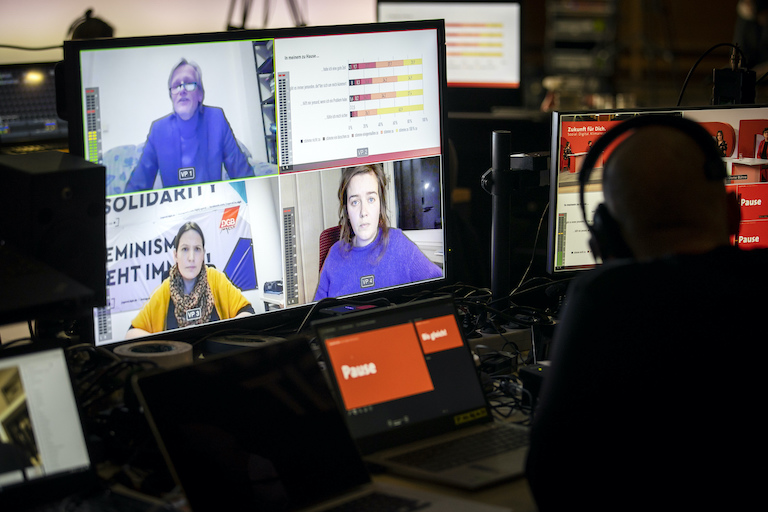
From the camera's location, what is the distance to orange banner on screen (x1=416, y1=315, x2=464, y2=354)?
125 centimetres

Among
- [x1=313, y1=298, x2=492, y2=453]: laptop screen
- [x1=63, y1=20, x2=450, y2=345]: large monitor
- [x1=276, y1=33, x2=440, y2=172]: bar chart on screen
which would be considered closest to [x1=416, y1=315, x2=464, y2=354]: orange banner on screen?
[x1=313, y1=298, x2=492, y2=453]: laptop screen

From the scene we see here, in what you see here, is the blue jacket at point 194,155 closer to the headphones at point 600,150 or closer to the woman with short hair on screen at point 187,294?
the woman with short hair on screen at point 187,294

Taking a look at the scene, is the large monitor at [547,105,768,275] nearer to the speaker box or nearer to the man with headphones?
the man with headphones

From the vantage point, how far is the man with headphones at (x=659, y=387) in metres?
0.88

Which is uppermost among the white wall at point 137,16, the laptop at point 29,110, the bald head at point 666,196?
the white wall at point 137,16

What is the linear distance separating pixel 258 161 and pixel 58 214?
0.39 meters

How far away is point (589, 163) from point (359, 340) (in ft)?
1.50

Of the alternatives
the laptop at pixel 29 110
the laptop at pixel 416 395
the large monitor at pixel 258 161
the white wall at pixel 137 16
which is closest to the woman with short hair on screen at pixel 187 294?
the large monitor at pixel 258 161

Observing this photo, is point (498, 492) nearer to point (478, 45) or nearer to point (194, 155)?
point (194, 155)

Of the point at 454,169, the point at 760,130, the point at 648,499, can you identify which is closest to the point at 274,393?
the point at 648,499

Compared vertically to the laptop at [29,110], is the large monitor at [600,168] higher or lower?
lower

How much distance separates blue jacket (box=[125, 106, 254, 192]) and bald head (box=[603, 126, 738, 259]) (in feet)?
2.23

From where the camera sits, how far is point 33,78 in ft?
9.20

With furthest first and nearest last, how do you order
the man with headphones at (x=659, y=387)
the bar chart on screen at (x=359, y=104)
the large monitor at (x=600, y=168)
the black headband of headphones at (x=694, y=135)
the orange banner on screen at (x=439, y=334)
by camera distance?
the large monitor at (x=600, y=168), the bar chart on screen at (x=359, y=104), the orange banner on screen at (x=439, y=334), the black headband of headphones at (x=694, y=135), the man with headphones at (x=659, y=387)
